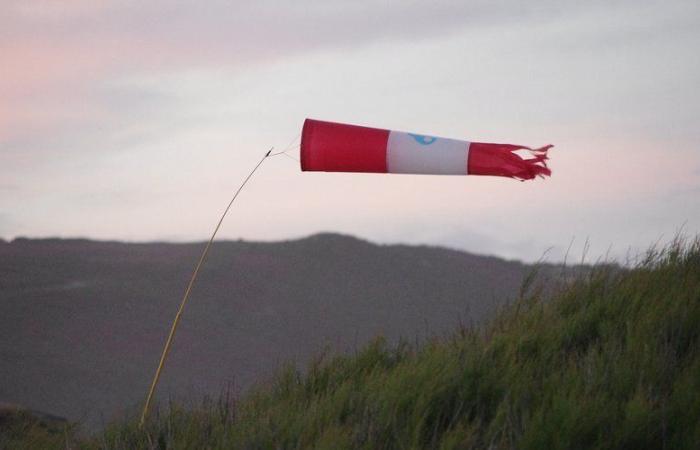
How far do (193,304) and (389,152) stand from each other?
10806mm

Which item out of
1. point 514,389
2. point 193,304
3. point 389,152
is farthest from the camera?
point 193,304

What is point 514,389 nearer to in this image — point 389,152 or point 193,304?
point 389,152

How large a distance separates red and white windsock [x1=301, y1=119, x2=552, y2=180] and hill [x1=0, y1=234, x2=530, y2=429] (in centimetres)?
748

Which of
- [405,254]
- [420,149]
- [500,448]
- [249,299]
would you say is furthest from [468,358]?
[405,254]

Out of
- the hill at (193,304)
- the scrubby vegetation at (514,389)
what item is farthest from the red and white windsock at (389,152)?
the hill at (193,304)

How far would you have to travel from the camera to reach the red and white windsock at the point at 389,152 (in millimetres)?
5648

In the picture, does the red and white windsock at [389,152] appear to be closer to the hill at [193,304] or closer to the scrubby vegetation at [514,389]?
the scrubby vegetation at [514,389]

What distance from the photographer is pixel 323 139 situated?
5746 mm

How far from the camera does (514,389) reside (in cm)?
473

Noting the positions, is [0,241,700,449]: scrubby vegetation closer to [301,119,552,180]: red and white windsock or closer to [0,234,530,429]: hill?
[301,119,552,180]: red and white windsock

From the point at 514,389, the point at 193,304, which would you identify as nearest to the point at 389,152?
the point at 514,389

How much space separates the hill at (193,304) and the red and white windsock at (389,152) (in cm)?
748

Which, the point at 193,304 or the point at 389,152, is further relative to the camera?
the point at 193,304

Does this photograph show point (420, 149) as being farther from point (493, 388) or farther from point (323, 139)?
point (493, 388)
